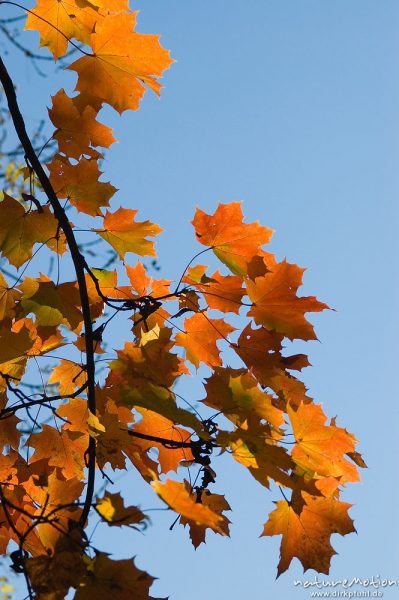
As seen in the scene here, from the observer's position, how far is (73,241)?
2.30 metres

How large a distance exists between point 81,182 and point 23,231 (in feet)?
0.81

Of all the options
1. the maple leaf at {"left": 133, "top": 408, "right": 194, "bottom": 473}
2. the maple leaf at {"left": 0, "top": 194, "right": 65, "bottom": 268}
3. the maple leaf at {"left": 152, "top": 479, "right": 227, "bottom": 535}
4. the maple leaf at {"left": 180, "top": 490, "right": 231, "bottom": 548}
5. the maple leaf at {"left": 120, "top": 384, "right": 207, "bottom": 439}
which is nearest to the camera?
the maple leaf at {"left": 152, "top": 479, "right": 227, "bottom": 535}

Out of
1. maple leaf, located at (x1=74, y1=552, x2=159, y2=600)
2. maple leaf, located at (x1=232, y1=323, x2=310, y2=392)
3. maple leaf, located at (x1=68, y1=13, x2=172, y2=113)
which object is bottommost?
maple leaf, located at (x1=74, y1=552, x2=159, y2=600)

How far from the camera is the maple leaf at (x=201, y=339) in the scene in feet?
8.24

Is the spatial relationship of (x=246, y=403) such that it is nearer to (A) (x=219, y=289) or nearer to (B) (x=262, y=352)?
(B) (x=262, y=352)

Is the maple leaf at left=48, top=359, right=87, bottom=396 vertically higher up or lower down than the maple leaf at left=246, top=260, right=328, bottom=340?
higher up

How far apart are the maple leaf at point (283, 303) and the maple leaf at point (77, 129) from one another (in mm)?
721

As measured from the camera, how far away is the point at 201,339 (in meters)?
2.54

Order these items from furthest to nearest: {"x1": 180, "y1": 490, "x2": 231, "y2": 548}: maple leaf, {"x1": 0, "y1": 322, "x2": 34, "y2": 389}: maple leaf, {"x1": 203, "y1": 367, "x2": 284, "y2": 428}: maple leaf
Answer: {"x1": 0, "y1": 322, "x2": 34, "y2": 389}: maple leaf
{"x1": 180, "y1": 490, "x2": 231, "y2": 548}: maple leaf
{"x1": 203, "y1": 367, "x2": 284, "y2": 428}: maple leaf

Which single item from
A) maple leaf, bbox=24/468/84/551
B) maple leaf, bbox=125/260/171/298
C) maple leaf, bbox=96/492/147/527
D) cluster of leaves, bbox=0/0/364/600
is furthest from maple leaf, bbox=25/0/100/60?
maple leaf, bbox=96/492/147/527

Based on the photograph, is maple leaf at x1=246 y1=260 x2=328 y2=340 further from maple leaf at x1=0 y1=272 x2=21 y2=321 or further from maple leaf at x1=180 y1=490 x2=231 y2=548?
maple leaf at x1=0 y1=272 x2=21 y2=321

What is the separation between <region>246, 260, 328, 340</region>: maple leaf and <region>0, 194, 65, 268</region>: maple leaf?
2.24ft

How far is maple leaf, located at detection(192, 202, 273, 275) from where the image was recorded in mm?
2434

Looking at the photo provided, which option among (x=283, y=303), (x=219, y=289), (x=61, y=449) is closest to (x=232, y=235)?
(x=219, y=289)
